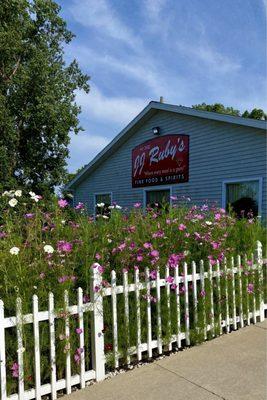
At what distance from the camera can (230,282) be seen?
4879mm

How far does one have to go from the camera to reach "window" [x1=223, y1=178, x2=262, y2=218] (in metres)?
10.4

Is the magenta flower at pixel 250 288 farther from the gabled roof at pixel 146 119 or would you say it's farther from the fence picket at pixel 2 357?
the gabled roof at pixel 146 119

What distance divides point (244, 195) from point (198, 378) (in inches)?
312

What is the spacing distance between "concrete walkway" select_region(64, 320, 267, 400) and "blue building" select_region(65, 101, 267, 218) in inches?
231

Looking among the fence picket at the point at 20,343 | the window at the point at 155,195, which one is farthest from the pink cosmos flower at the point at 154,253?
the window at the point at 155,195

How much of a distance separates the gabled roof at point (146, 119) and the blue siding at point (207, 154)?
257mm

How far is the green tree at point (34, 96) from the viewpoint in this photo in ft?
53.2

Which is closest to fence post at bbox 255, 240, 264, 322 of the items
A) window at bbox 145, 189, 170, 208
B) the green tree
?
window at bbox 145, 189, 170, 208

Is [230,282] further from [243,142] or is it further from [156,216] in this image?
[243,142]

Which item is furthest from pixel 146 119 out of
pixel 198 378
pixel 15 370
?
pixel 15 370

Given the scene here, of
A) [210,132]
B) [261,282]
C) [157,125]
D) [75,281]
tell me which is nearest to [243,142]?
[210,132]

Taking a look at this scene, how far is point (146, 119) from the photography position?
14930 millimetres

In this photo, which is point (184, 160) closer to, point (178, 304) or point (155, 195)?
point (155, 195)

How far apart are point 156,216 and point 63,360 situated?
7.60 feet
